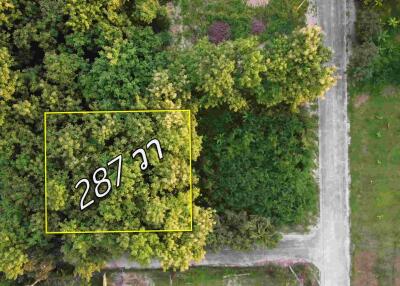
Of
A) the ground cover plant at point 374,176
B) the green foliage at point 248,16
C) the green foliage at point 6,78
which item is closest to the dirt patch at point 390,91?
the ground cover plant at point 374,176

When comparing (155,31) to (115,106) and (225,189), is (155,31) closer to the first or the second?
(115,106)

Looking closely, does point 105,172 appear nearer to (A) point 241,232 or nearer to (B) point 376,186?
(A) point 241,232

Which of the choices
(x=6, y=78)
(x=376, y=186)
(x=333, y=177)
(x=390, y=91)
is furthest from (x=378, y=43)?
(x=6, y=78)

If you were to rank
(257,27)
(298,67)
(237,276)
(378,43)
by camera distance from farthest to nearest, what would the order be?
(237,276), (257,27), (378,43), (298,67)

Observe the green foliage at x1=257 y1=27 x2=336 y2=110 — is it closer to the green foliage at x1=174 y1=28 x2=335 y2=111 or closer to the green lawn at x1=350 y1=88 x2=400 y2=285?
the green foliage at x1=174 y1=28 x2=335 y2=111

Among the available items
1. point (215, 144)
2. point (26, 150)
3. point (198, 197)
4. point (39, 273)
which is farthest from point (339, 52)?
point (39, 273)

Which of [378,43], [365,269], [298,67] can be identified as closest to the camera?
[298,67]

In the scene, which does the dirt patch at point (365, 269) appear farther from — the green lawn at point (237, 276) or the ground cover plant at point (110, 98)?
the ground cover plant at point (110, 98)

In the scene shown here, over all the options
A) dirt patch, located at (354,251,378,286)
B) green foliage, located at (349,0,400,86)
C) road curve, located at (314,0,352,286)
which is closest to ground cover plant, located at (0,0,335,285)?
road curve, located at (314,0,352,286)
